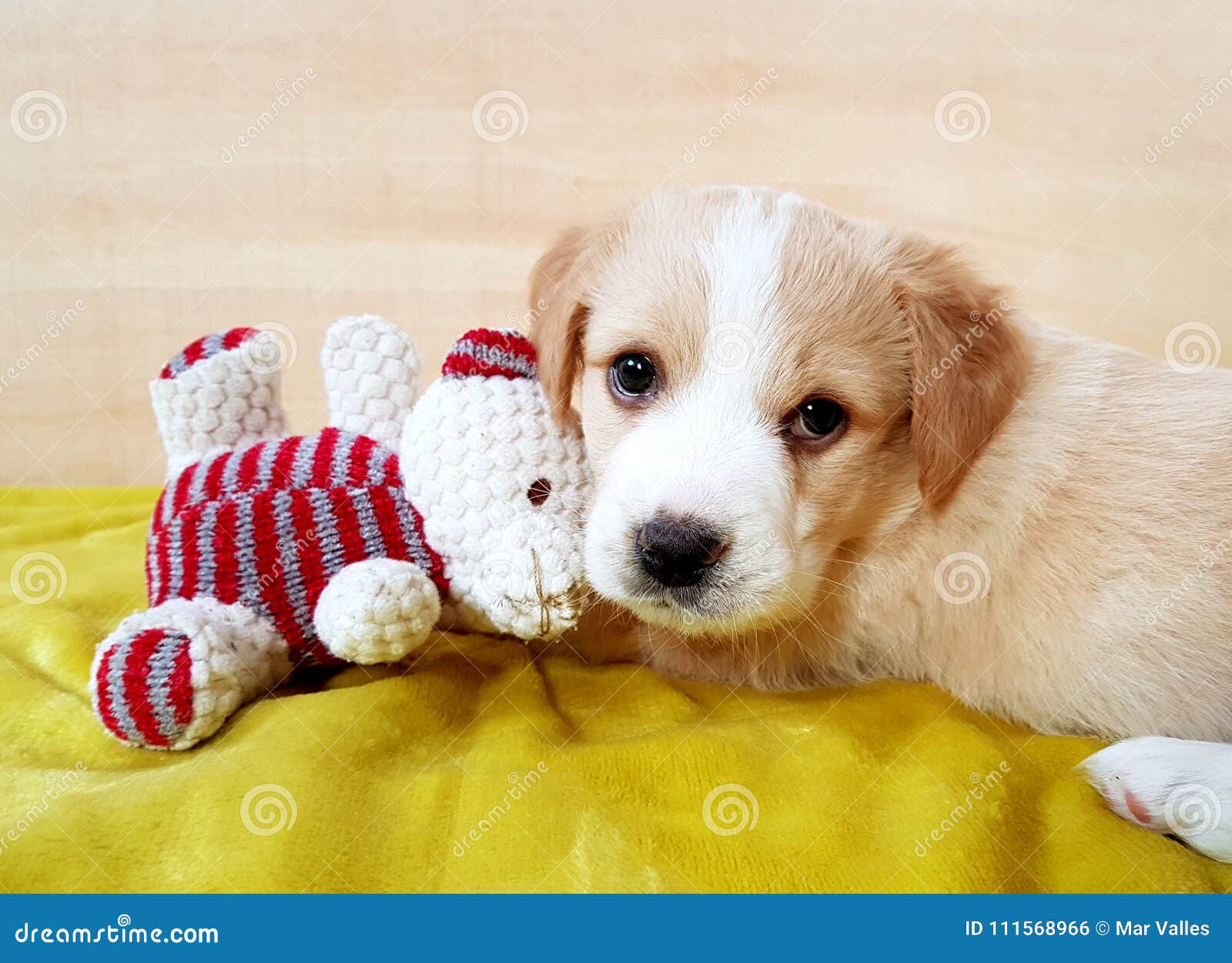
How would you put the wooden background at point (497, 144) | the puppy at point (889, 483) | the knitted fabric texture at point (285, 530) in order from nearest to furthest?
the puppy at point (889, 483) → the knitted fabric texture at point (285, 530) → the wooden background at point (497, 144)

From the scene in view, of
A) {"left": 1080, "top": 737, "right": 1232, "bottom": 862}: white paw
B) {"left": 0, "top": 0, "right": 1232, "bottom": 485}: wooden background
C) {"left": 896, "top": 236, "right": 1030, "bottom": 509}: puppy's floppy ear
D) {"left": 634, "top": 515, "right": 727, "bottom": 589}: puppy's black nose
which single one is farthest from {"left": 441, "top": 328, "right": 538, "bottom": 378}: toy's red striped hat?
{"left": 0, "top": 0, "right": 1232, "bottom": 485}: wooden background

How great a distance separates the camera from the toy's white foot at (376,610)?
1.86 metres

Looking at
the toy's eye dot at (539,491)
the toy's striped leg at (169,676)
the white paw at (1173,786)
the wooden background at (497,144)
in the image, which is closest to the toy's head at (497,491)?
the toy's eye dot at (539,491)

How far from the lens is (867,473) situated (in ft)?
7.02

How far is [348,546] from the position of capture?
2.06 meters

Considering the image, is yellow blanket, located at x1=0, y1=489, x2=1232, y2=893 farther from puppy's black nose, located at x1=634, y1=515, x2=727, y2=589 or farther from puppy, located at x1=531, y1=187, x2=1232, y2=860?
puppy's black nose, located at x1=634, y1=515, x2=727, y2=589

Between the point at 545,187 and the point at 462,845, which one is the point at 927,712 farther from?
the point at 545,187

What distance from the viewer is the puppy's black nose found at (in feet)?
5.92

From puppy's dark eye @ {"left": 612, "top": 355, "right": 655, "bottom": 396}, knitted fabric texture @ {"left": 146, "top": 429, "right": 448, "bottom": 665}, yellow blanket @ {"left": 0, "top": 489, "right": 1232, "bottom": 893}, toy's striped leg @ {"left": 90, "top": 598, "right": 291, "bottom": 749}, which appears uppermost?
puppy's dark eye @ {"left": 612, "top": 355, "right": 655, "bottom": 396}

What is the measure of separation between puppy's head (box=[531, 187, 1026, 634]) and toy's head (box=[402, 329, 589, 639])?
0.08m

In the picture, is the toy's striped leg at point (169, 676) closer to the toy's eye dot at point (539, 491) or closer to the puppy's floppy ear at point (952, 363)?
the toy's eye dot at point (539, 491)

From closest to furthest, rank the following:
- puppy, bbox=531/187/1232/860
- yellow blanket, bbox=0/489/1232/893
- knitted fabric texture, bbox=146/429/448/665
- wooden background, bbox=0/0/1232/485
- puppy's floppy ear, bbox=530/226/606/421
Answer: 1. yellow blanket, bbox=0/489/1232/893
2. puppy, bbox=531/187/1232/860
3. knitted fabric texture, bbox=146/429/448/665
4. puppy's floppy ear, bbox=530/226/606/421
5. wooden background, bbox=0/0/1232/485

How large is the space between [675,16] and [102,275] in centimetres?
249

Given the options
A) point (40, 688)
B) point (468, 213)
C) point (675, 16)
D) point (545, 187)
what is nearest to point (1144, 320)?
point (675, 16)
